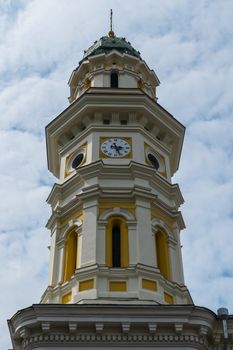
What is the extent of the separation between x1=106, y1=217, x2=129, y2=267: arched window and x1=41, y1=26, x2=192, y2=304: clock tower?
38 millimetres

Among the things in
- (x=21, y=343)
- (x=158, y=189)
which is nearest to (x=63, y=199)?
(x=158, y=189)

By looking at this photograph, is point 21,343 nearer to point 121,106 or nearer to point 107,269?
point 107,269

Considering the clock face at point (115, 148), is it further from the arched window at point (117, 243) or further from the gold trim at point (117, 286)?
the gold trim at point (117, 286)

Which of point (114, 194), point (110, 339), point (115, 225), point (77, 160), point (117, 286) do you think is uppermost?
point (77, 160)

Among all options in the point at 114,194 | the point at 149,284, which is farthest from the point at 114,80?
the point at 149,284

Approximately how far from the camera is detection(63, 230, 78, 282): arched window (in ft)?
76.8

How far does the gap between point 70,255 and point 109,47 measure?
13.0 meters

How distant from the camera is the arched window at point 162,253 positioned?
929 inches

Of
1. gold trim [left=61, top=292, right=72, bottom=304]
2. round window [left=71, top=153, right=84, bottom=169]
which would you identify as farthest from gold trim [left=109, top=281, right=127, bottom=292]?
round window [left=71, top=153, right=84, bottom=169]

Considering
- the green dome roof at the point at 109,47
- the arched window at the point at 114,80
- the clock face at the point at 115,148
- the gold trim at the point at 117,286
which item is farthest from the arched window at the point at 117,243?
the green dome roof at the point at 109,47

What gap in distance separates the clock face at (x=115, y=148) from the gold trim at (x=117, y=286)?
20.0 feet

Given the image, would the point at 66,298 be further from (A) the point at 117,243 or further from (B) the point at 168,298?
(B) the point at 168,298

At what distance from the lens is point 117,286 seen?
22.1 metres

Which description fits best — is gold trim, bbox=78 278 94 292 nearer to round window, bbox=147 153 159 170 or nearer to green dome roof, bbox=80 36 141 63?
round window, bbox=147 153 159 170
